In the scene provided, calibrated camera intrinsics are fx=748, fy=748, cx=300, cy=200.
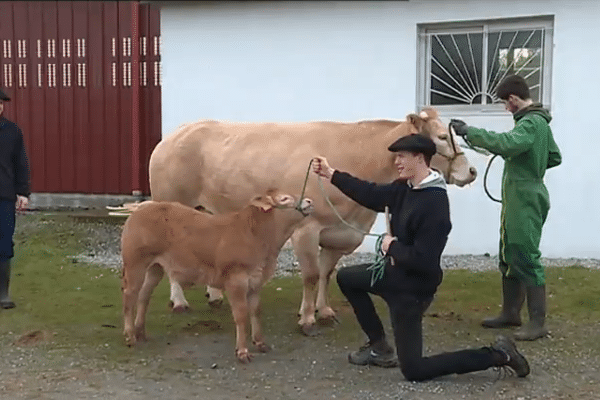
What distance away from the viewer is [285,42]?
386 inches

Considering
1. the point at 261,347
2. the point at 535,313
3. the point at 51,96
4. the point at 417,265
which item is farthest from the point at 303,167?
the point at 51,96

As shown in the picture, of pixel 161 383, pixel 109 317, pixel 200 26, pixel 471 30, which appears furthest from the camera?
pixel 200 26

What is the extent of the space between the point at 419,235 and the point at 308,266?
160cm

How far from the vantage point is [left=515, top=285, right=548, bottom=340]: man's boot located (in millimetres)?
5656

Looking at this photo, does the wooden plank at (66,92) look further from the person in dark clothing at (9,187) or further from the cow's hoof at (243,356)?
the cow's hoof at (243,356)

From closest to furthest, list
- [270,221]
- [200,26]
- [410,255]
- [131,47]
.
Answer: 1. [410,255]
2. [270,221]
3. [200,26]
4. [131,47]

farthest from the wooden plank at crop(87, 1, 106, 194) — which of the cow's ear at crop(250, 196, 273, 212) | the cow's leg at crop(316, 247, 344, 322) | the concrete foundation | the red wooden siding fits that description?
the cow's ear at crop(250, 196, 273, 212)

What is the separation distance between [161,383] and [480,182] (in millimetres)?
Answer: 5643

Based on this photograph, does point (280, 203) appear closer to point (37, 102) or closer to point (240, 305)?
point (240, 305)

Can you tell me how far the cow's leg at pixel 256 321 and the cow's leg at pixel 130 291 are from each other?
0.81m

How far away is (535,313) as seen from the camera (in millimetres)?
5684

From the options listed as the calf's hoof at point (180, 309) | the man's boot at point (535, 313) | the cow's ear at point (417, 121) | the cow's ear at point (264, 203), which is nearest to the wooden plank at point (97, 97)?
the calf's hoof at point (180, 309)

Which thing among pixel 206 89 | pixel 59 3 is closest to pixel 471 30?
pixel 206 89

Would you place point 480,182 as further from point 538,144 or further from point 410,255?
point 410,255
